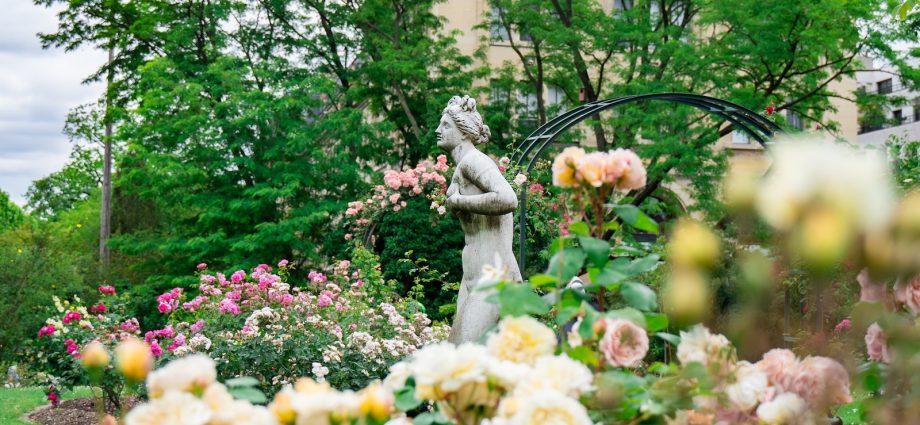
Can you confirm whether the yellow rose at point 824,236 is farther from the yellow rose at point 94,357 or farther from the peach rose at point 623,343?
the yellow rose at point 94,357

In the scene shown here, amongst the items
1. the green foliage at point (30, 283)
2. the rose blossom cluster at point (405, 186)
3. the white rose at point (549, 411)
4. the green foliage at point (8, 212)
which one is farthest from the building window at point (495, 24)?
the green foliage at point (8, 212)

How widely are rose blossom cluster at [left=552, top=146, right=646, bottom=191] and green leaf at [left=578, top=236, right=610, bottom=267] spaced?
12 centimetres

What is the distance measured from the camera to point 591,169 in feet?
5.97

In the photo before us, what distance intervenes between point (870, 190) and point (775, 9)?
54.2 feet

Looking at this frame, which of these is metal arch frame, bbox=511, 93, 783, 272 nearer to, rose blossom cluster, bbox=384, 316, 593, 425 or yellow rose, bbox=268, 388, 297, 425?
rose blossom cluster, bbox=384, 316, 593, 425

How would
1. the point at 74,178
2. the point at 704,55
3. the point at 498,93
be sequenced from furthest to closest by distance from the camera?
the point at 74,178, the point at 498,93, the point at 704,55

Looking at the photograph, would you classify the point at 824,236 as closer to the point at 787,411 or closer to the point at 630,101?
the point at 787,411

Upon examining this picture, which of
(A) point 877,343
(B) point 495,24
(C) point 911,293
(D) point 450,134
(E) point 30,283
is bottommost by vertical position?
(E) point 30,283

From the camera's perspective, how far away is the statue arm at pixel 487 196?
486 cm

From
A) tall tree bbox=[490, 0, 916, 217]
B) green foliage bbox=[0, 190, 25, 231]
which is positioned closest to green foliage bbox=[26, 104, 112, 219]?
green foliage bbox=[0, 190, 25, 231]

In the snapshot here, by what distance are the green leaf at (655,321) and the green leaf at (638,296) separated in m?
0.06

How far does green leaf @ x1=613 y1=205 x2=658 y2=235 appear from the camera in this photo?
6.06 feet

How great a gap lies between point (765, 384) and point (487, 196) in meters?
3.20

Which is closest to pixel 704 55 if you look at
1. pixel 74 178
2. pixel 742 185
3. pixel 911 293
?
pixel 911 293
